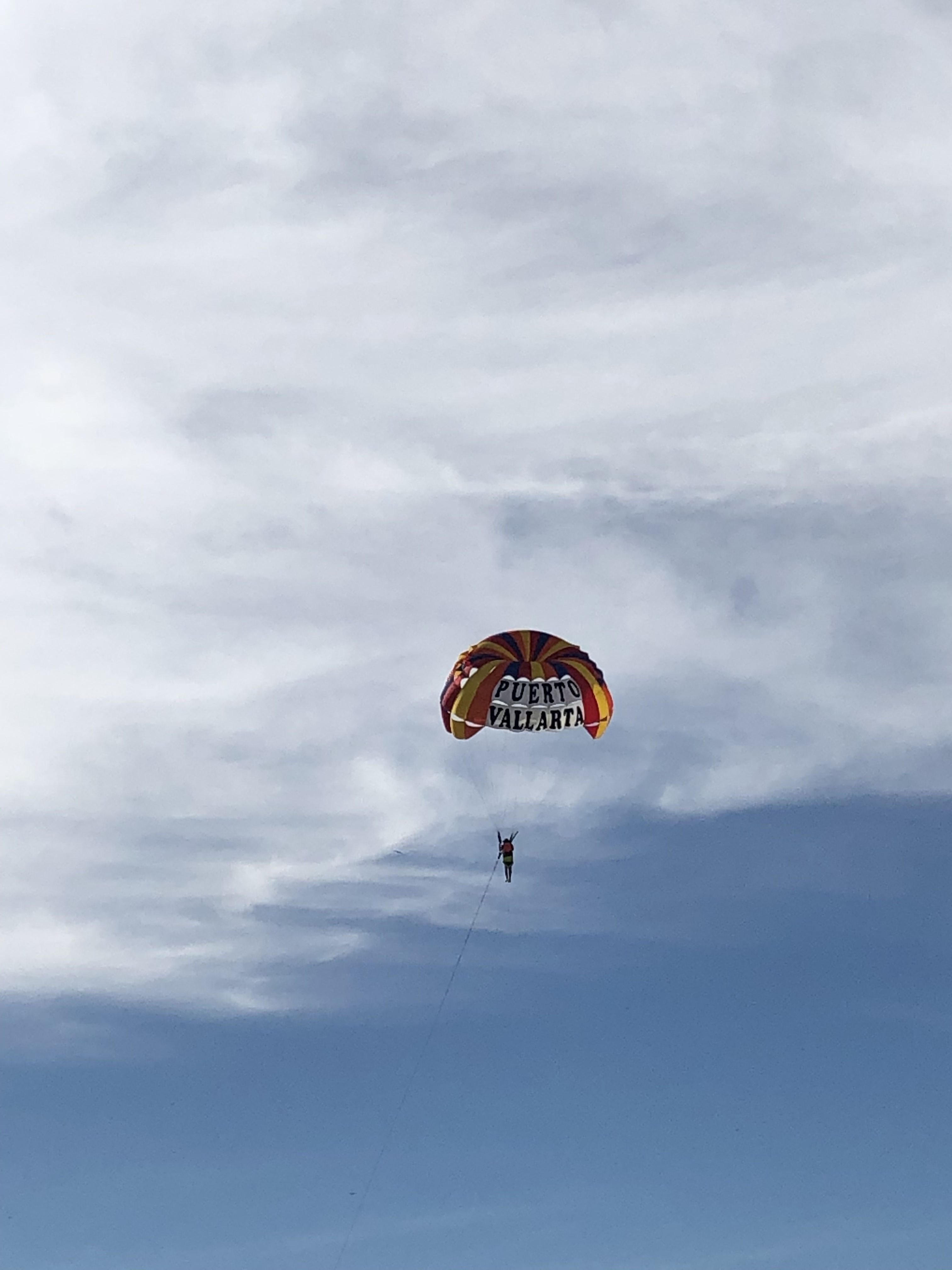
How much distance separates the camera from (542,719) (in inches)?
7539

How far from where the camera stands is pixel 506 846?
194 metres

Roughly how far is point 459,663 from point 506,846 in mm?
10075

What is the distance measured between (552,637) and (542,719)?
16.9 feet

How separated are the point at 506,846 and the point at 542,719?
7.42 meters

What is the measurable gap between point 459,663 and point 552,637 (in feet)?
16.8

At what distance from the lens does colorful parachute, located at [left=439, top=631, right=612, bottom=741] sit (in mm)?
191500

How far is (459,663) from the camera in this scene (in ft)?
636

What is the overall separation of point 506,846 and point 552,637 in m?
11.4

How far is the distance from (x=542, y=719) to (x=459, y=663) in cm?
576

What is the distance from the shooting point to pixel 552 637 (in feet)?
637

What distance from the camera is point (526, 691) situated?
628 ft

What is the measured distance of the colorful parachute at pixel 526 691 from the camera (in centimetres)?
19150
